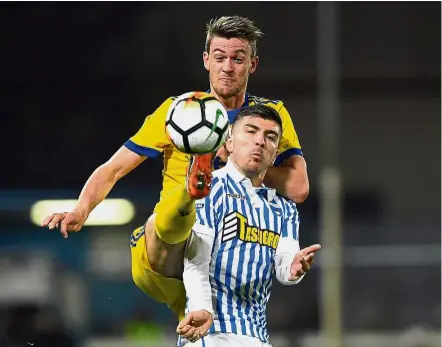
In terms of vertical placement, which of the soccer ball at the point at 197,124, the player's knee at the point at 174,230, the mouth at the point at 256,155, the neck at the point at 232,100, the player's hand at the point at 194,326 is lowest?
the player's hand at the point at 194,326

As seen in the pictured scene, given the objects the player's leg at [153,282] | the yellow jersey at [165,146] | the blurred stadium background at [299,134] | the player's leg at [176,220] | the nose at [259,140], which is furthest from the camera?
the blurred stadium background at [299,134]

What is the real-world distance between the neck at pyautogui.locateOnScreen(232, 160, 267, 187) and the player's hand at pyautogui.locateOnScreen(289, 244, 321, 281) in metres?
0.33

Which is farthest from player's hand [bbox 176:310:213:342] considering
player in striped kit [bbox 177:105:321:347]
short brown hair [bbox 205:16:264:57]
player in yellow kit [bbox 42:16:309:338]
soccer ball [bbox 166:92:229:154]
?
short brown hair [bbox 205:16:264:57]

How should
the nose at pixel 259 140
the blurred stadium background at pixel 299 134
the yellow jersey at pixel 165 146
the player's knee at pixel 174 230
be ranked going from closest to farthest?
1. the player's knee at pixel 174 230
2. the nose at pixel 259 140
3. the yellow jersey at pixel 165 146
4. the blurred stadium background at pixel 299 134

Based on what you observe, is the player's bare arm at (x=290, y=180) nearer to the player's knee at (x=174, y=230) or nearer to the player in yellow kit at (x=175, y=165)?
the player in yellow kit at (x=175, y=165)

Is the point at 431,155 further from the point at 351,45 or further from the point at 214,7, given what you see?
the point at 214,7

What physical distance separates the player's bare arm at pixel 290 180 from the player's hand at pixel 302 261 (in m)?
0.39

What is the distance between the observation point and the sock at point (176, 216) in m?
3.92

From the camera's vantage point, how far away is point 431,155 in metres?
11.8

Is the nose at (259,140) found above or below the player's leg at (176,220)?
above

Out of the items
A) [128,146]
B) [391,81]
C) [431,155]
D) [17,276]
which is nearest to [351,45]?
[391,81]

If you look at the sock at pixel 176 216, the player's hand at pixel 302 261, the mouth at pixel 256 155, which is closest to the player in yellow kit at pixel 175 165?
the sock at pixel 176 216

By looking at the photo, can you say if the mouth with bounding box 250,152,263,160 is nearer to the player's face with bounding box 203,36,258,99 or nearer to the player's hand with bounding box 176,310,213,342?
the player's face with bounding box 203,36,258,99

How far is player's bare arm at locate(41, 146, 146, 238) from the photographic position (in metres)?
4.16
